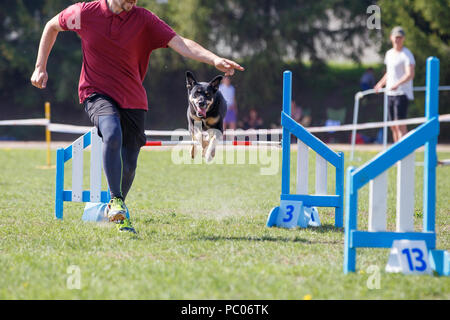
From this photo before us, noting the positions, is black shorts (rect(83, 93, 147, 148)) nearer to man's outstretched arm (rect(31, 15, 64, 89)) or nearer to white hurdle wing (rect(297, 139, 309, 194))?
man's outstretched arm (rect(31, 15, 64, 89))

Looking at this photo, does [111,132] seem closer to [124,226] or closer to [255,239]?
[124,226]

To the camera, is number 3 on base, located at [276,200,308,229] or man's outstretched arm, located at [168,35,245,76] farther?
number 3 on base, located at [276,200,308,229]

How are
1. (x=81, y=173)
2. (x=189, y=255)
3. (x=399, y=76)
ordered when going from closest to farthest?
(x=189, y=255), (x=81, y=173), (x=399, y=76)

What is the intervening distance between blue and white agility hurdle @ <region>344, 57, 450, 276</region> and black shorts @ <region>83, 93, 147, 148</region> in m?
1.76

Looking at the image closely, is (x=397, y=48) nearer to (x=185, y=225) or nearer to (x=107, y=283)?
(x=185, y=225)

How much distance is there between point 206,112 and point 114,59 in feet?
6.39

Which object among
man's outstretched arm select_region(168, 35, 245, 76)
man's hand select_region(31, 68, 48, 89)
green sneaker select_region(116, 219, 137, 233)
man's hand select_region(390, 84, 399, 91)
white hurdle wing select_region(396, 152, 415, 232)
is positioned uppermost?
man's hand select_region(390, 84, 399, 91)

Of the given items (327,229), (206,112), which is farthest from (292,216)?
(206,112)

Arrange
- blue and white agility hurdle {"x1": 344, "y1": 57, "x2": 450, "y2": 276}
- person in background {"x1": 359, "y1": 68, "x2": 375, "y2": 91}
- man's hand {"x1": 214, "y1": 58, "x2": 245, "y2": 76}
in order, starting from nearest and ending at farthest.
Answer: blue and white agility hurdle {"x1": 344, "y1": 57, "x2": 450, "y2": 276} < man's hand {"x1": 214, "y1": 58, "x2": 245, "y2": 76} < person in background {"x1": 359, "y1": 68, "x2": 375, "y2": 91}

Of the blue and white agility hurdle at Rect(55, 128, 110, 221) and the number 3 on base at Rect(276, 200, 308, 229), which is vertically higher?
the blue and white agility hurdle at Rect(55, 128, 110, 221)

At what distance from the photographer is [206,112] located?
5906mm

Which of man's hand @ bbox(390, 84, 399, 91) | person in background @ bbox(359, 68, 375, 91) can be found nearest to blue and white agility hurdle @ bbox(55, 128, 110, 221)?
man's hand @ bbox(390, 84, 399, 91)

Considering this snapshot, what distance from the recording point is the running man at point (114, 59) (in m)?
4.00

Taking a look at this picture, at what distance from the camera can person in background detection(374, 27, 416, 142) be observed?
827cm
